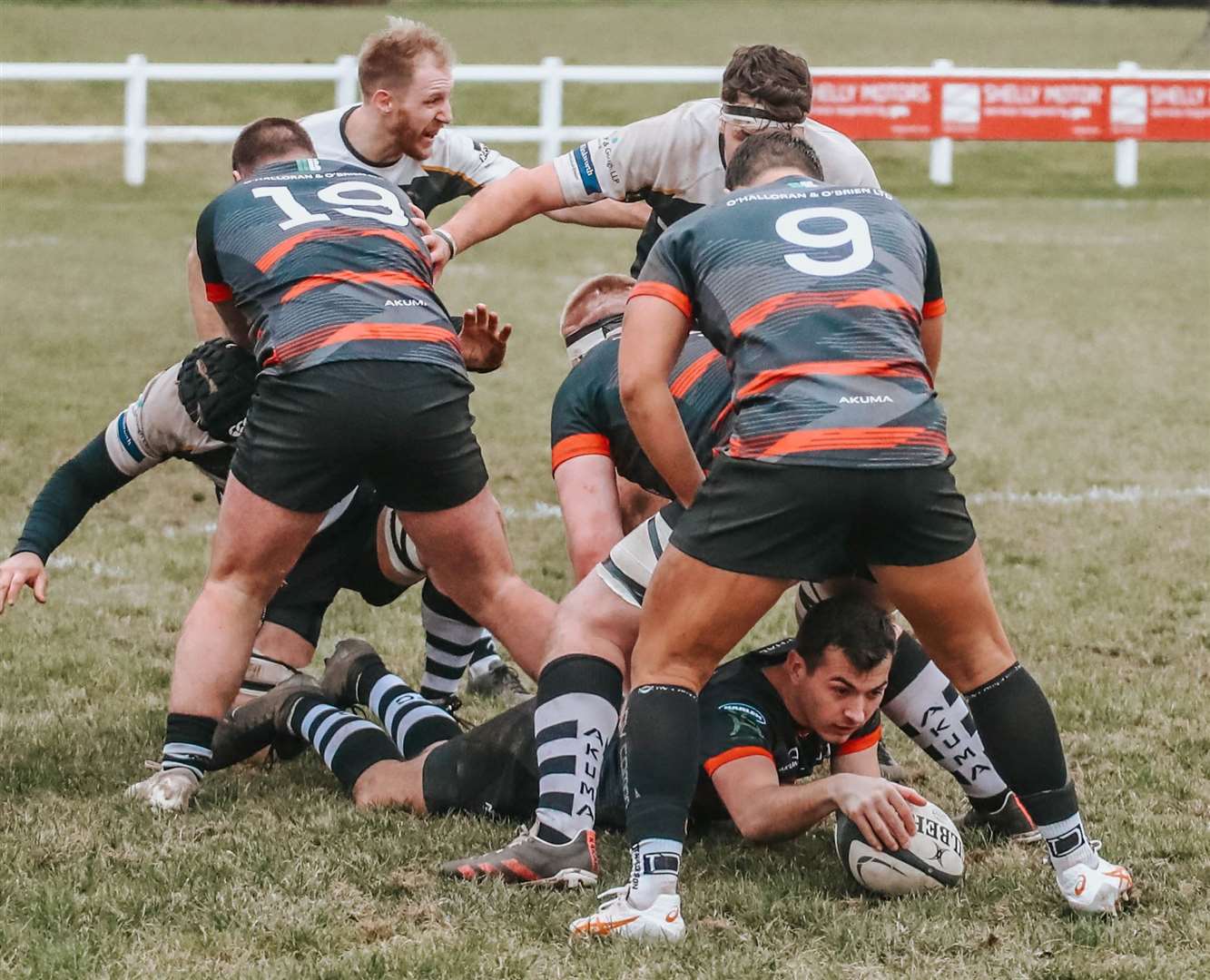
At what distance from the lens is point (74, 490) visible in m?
5.23

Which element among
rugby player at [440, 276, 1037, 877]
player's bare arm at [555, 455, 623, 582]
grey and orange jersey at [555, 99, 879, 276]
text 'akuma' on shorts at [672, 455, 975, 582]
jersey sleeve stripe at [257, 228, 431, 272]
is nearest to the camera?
text 'akuma' on shorts at [672, 455, 975, 582]

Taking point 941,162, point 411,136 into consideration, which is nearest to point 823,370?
point 411,136

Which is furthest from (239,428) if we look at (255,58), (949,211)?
(255,58)

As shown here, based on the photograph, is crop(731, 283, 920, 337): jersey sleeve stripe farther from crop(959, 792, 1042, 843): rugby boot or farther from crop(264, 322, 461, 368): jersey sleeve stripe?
crop(959, 792, 1042, 843): rugby boot

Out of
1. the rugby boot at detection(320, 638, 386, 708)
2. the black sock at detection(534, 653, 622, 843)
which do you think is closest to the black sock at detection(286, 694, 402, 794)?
the rugby boot at detection(320, 638, 386, 708)

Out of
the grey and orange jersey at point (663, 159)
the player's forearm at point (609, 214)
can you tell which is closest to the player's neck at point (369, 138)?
the player's forearm at point (609, 214)

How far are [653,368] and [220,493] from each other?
2.08 m

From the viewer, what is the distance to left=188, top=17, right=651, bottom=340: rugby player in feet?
20.0

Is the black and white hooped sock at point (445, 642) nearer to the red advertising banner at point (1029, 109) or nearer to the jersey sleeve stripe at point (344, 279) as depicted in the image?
the jersey sleeve stripe at point (344, 279)

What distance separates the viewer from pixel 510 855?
14.0ft

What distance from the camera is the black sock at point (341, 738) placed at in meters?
5.02

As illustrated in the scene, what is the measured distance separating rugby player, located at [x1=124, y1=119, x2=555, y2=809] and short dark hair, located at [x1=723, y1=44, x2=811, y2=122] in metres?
1.00

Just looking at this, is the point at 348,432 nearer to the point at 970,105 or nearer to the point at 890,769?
the point at 890,769

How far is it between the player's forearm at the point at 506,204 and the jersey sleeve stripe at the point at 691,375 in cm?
97
